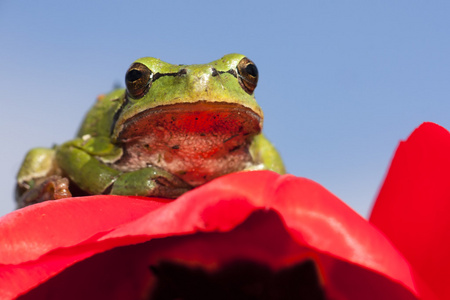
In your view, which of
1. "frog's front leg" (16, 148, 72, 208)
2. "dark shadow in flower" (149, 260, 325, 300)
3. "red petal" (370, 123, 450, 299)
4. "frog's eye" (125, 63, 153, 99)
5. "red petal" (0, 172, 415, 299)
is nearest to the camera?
"red petal" (0, 172, 415, 299)

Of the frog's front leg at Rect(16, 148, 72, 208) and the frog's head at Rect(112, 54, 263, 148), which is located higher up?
the frog's head at Rect(112, 54, 263, 148)

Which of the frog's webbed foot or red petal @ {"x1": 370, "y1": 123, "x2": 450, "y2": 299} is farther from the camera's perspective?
the frog's webbed foot

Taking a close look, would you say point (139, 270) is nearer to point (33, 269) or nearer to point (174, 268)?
point (174, 268)

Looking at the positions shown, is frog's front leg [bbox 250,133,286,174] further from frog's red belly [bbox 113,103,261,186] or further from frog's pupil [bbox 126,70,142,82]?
frog's pupil [bbox 126,70,142,82]

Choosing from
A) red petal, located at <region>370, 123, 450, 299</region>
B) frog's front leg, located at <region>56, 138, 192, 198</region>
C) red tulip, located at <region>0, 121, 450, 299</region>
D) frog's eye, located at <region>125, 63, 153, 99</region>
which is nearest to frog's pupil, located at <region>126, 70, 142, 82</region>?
frog's eye, located at <region>125, 63, 153, 99</region>

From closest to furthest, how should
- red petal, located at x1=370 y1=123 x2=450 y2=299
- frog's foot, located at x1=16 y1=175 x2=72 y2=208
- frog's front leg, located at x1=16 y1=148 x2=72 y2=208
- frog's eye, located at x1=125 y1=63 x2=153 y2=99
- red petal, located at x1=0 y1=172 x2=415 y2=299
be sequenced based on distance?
1. red petal, located at x1=0 y1=172 x2=415 y2=299
2. red petal, located at x1=370 y1=123 x2=450 y2=299
3. frog's foot, located at x1=16 y1=175 x2=72 y2=208
4. frog's eye, located at x1=125 y1=63 x2=153 y2=99
5. frog's front leg, located at x1=16 y1=148 x2=72 y2=208

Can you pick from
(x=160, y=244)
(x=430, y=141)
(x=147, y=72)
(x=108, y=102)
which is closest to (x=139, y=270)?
(x=160, y=244)

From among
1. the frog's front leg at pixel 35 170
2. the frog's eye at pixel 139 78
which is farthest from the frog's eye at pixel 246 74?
the frog's front leg at pixel 35 170

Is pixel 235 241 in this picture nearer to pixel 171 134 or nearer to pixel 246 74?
pixel 171 134

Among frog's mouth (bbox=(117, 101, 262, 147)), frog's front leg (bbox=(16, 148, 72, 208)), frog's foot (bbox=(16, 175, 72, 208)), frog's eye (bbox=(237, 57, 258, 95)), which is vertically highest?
frog's eye (bbox=(237, 57, 258, 95))
